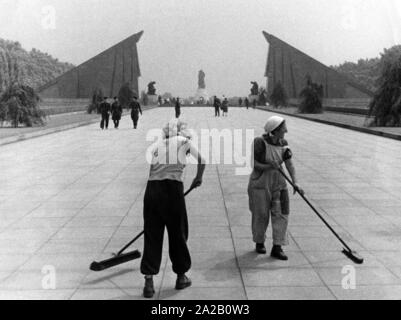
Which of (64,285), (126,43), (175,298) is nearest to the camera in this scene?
(175,298)

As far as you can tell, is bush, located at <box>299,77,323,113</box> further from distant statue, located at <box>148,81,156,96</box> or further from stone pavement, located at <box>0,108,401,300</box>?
distant statue, located at <box>148,81,156,96</box>

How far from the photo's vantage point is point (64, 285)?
4.24m

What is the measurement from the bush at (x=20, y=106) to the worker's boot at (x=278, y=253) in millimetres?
18296

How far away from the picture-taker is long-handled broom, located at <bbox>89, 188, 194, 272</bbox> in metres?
4.51

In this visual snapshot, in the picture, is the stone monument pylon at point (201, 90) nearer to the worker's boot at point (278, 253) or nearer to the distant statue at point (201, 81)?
the distant statue at point (201, 81)

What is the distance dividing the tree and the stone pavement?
10.2 m

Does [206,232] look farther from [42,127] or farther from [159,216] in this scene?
[42,127]

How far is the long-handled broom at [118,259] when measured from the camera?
14.8 ft

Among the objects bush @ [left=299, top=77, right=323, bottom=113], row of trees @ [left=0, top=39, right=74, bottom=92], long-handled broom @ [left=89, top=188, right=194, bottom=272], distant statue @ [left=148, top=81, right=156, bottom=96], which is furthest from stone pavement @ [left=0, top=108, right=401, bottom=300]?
distant statue @ [left=148, top=81, right=156, bottom=96]

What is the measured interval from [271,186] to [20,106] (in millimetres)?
18316
